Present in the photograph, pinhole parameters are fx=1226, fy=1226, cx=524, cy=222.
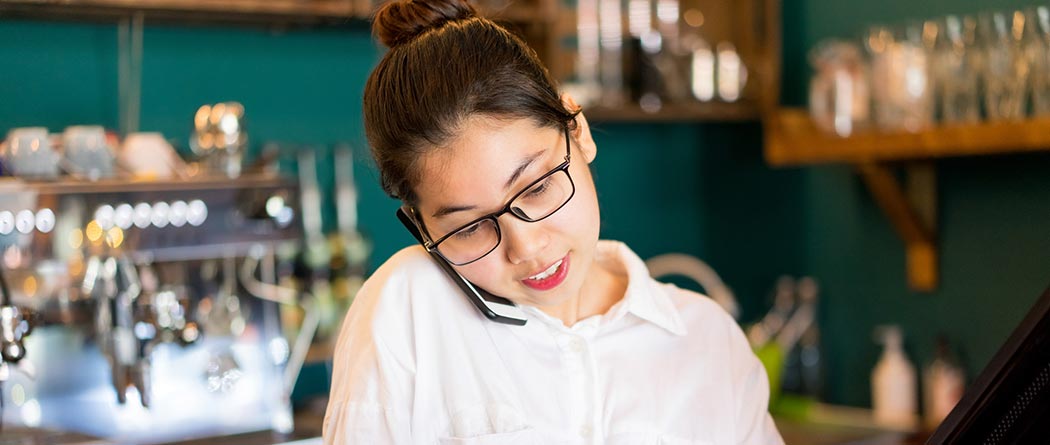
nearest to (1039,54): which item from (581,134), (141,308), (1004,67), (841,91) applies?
(1004,67)

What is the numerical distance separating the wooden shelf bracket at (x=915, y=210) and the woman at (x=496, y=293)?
183 centimetres

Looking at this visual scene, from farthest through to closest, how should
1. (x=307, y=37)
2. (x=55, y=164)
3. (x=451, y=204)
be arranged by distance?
(x=307, y=37) < (x=55, y=164) < (x=451, y=204)

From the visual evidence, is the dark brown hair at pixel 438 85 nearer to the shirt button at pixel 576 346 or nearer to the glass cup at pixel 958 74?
the shirt button at pixel 576 346

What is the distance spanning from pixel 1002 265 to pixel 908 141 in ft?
1.35

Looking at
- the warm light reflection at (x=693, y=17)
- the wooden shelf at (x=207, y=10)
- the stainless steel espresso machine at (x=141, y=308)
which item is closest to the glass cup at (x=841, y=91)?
the warm light reflection at (x=693, y=17)

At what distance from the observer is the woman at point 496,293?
1.20 meters

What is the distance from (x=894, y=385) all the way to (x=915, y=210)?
46cm

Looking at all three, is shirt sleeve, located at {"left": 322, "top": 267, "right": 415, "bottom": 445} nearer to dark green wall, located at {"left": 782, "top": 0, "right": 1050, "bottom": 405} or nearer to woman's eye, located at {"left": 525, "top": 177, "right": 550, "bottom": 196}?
woman's eye, located at {"left": 525, "top": 177, "right": 550, "bottom": 196}

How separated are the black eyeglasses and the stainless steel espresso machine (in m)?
1.00

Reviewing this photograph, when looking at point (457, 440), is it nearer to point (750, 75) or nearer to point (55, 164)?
point (55, 164)

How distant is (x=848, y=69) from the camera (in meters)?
3.03

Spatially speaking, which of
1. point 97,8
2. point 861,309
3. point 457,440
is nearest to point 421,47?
point 457,440

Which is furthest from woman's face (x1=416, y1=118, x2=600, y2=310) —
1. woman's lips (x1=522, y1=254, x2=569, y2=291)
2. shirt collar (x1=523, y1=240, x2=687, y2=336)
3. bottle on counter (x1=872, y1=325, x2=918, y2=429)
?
bottle on counter (x1=872, y1=325, x2=918, y2=429)

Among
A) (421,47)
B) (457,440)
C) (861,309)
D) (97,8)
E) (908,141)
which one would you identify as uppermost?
(97,8)
